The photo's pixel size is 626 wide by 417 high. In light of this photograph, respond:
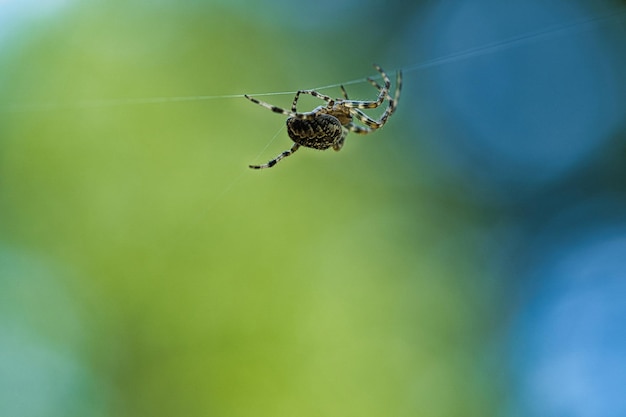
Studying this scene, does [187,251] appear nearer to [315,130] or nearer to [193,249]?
[193,249]

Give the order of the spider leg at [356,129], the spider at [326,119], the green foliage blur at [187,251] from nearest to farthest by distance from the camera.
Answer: the spider at [326,119], the spider leg at [356,129], the green foliage blur at [187,251]

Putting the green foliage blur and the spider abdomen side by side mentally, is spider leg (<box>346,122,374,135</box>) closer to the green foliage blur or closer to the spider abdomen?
the spider abdomen

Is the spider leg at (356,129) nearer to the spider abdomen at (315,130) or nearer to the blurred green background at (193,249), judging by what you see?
the spider abdomen at (315,130)

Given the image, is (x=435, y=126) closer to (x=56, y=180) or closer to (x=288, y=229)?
(x=288, y=229)

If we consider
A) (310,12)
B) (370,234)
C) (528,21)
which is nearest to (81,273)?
(370,234)

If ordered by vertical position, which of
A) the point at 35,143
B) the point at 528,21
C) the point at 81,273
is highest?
the point at 528,21

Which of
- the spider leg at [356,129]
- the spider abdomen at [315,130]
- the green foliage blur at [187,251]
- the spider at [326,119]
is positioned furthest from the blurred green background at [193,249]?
the spider abdomen at [315,130]

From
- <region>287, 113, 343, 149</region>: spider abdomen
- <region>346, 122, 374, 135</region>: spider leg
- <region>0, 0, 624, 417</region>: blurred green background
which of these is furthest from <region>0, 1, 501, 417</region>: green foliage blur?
<region>287, 113, 343, 149</region>: spider abdomen
